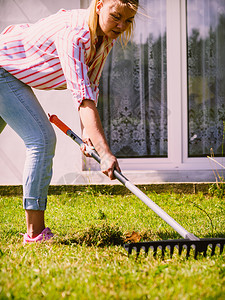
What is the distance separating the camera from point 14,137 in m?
4.78

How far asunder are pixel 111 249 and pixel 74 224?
80cm

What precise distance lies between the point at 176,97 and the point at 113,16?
113 inches

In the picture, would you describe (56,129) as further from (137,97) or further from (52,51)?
(52,51)

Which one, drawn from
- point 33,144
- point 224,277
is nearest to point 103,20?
point 33,144

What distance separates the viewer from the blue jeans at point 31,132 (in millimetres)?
2393

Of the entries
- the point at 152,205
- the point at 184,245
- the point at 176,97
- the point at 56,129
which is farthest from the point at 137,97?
the point at 184,245

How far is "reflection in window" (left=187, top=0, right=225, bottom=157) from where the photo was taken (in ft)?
16.1

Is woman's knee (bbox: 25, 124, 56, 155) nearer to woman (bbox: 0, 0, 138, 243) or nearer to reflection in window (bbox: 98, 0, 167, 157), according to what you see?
woman (bbox: 0, 0, 138, 243)

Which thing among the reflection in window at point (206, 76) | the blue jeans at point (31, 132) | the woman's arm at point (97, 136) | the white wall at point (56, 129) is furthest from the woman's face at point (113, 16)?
the reflection in window at point (206, 76)

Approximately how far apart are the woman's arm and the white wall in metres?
2.59

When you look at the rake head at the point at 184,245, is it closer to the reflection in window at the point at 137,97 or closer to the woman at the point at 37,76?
the woman at the point at 37,76

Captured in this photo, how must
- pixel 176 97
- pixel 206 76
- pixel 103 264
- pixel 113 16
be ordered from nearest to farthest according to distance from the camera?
1. pixel 103 264
2. pixel 113 16
3. pixel 176 97
4. pixel 206 76

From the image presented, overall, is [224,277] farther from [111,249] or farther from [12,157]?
[12,157]

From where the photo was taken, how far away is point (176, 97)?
192 inches
